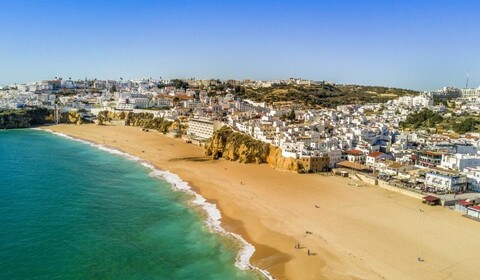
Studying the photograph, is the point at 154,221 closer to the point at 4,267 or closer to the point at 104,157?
the point at 4,267

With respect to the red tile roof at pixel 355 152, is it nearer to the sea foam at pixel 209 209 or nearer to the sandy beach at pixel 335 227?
the sandy beach at pixel 335 227

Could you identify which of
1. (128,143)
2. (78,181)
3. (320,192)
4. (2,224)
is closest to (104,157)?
(128,143)

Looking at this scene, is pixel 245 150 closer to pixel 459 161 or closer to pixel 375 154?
pixel 375 154

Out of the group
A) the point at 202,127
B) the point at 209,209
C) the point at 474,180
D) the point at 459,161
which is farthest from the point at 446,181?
the point at 202,127

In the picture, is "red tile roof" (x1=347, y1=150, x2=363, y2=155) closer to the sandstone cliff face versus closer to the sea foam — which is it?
the sandstone cliff face

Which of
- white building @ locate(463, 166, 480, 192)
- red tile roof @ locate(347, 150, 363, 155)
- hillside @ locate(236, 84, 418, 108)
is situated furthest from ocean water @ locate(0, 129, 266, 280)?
hillside @ locate(236, 84, 418, 108)

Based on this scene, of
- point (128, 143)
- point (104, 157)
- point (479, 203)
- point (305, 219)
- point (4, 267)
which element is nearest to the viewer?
point (4, 267)
